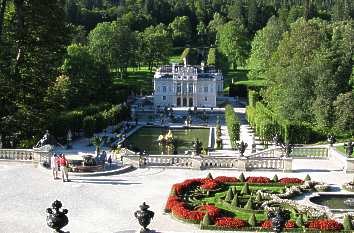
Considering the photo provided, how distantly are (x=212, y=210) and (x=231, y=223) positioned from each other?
152 cm

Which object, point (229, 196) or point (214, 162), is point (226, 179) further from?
point (214, 162)

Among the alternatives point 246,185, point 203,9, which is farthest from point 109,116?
point 203,9

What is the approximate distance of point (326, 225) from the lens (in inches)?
924

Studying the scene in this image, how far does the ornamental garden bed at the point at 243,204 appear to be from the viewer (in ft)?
77.9

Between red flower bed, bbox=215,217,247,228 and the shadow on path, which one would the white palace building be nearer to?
the shadow on path

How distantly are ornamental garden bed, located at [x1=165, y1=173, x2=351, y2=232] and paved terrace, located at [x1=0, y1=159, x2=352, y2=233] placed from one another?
0.85 metres

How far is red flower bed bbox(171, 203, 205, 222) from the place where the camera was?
977 inches

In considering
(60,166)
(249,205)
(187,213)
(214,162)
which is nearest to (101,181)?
(60,166)

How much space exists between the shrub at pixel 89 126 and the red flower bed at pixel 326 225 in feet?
150

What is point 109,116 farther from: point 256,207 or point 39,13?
point 256,207

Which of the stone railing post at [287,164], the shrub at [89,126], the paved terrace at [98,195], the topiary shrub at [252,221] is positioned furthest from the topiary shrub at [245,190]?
the shrub at [89,126]

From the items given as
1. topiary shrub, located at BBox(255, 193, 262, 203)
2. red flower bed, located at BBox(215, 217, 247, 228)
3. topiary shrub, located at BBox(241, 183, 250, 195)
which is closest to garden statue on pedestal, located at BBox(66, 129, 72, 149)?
topiary shrub, located at BBox(241, 183, 250, 195)

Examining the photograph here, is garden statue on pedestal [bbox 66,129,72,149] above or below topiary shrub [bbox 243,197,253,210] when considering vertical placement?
below

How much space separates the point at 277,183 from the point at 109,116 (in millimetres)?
45934
